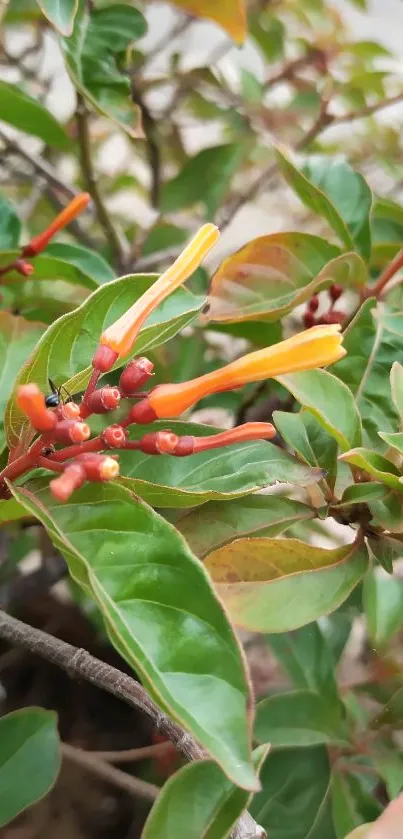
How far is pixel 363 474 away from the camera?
0.41 m

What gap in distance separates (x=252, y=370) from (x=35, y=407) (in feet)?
0.30

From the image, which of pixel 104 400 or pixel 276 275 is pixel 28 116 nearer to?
pixel 276 275

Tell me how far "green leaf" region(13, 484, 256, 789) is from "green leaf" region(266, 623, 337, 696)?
0.36 metres

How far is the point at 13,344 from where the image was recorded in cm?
44

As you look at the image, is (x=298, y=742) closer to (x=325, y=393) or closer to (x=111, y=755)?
(x=111, y=755)

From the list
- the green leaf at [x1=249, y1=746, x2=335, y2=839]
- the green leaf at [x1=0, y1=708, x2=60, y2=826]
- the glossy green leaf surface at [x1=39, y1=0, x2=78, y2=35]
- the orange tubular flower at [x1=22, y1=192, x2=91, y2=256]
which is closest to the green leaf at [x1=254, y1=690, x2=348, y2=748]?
the green leaf at [x1=249, y1=746, x2=335, y2=839]

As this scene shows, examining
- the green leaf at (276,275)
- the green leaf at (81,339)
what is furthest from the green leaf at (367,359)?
the green leaf at (81,339)

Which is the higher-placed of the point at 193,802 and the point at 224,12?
the point at 224,12

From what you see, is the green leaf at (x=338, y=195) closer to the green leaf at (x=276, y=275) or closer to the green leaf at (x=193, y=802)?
the green leaf at (x=276, y=275)

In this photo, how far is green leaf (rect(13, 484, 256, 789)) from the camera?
9.6 inches

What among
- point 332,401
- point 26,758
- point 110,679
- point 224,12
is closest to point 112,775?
point 26,758

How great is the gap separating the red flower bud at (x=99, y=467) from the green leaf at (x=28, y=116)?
0.37 meters

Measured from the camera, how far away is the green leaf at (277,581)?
337 mm

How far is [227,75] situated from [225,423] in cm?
45
